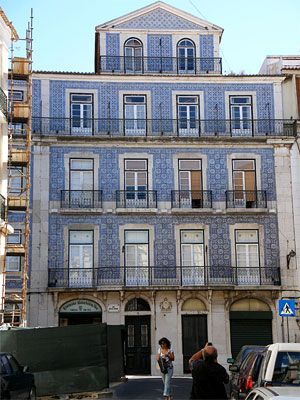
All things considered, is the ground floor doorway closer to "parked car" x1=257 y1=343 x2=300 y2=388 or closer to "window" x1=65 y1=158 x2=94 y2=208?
"window" x1=65 y1=158 x2=94 y2=208

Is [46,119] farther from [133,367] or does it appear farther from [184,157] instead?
[133,367]

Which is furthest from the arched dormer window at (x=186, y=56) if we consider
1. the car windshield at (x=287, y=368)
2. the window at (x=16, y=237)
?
the car windshield at (x=287, y=368)

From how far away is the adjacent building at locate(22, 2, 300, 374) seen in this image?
101 ft

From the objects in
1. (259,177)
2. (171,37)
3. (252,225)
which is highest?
(171,37)

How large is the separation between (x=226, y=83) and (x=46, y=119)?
8.37 metres

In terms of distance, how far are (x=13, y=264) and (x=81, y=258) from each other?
2883mm

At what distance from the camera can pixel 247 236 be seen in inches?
1261

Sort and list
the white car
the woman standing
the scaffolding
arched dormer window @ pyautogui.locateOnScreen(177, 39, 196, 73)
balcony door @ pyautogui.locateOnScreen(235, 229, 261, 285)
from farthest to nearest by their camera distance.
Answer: arched dormer window @ pyautogui.locateOnScreen(177, 39, 196, 73) < balcony door @ pyautogui.locateOnScreen(235, 229, 261, 285) < the scaffolding < the woman standing < the white car

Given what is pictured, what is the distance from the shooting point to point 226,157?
3266 centimetres

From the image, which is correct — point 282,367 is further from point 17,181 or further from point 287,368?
point 17,181

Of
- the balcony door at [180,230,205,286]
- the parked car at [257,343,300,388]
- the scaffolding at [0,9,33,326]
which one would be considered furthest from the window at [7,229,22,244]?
the parked car at [257,343,300,388]

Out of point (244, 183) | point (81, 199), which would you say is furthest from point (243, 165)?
point (81, 199)

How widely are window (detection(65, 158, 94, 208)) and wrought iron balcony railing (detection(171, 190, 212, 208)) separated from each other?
365cm

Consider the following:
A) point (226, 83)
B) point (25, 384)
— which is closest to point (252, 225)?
point (226, 83)
